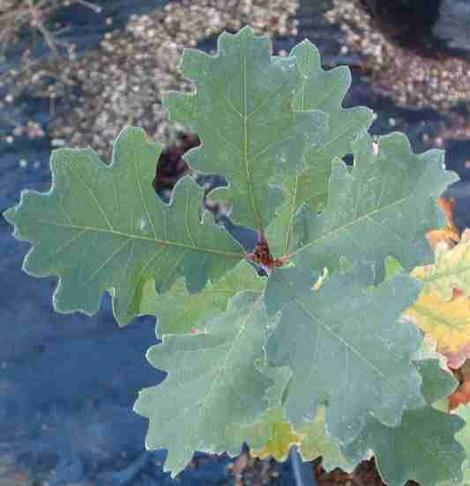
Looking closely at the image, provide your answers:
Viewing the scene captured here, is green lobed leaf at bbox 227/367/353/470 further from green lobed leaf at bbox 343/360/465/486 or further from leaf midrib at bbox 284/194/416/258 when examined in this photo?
leaf midrib at bbox 284/194/416/258

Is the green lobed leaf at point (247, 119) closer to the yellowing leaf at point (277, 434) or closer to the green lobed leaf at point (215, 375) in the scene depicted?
the green lobed leaf at point (215, 375)

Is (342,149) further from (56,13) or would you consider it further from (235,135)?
(56,13)

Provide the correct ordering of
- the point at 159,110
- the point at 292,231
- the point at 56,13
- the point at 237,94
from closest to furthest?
the point at 237,94 → the point at 292,231 → the point at 159,110 → the point at 56,13

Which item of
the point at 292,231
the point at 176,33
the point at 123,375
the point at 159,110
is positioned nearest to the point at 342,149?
the point at 292,231

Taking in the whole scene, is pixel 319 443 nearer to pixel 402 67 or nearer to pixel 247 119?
pixel 247 119

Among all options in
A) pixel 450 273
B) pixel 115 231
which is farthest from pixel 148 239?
pixel 450 273

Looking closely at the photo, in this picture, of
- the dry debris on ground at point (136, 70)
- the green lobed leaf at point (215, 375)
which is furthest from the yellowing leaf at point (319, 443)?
the dry debris on ground at point (136, 70)

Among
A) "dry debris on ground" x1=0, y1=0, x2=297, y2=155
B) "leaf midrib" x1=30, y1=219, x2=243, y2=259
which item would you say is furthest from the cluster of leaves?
"dry debris on ground" x1=0, y1=0, x2=297, y2=155

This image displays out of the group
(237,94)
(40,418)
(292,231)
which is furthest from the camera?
(40,418)
